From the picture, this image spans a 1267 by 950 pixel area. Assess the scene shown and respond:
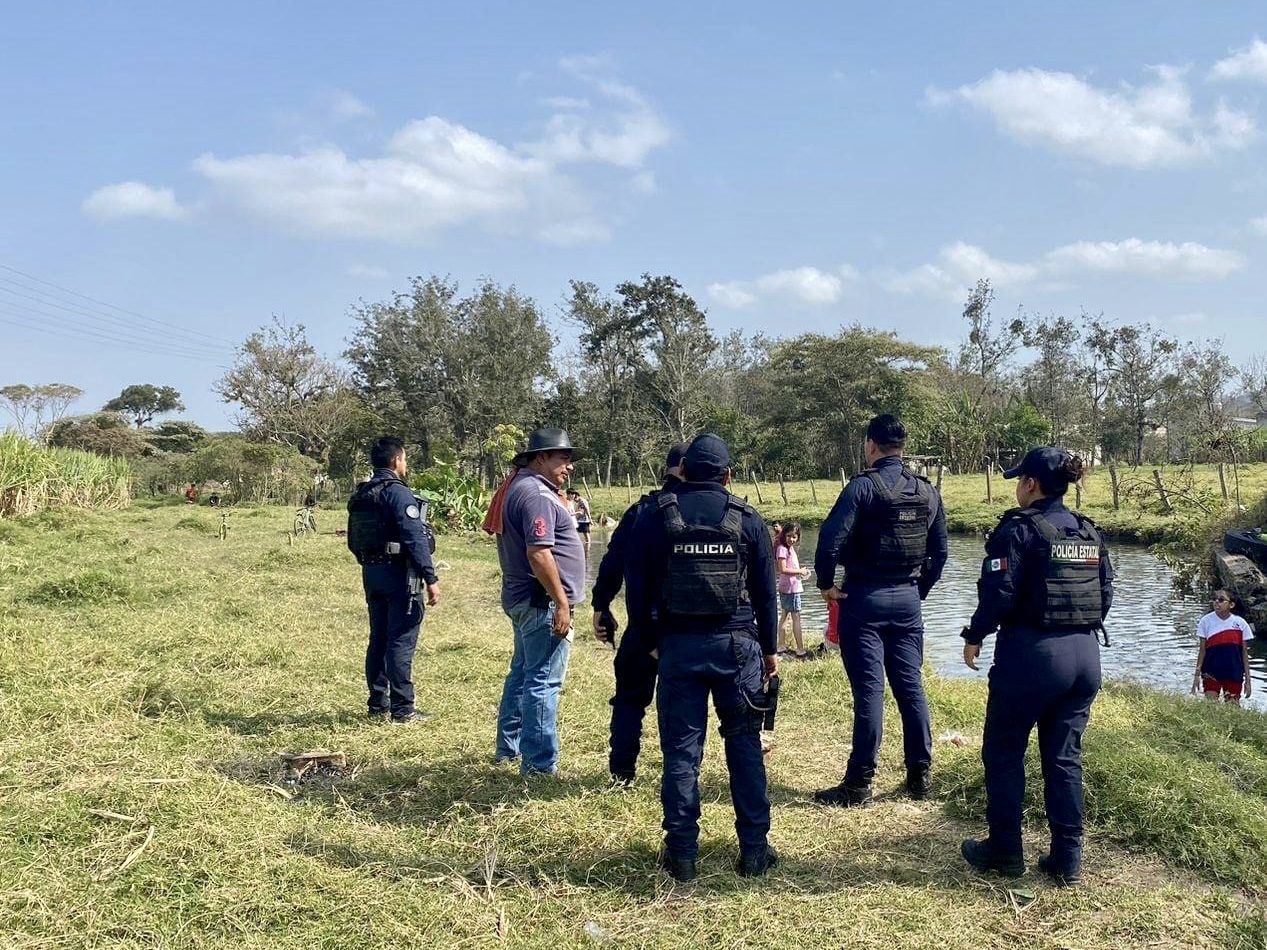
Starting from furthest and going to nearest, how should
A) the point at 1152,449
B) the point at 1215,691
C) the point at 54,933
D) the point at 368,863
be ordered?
the point at 1152,449, the point at 1215,691, the point at 368,863, the point at 54,933

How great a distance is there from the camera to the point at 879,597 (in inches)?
193

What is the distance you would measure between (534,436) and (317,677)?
351 centimetres

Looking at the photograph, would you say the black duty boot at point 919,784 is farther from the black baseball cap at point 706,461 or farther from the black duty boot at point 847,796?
the black baseball cap at point 706,461

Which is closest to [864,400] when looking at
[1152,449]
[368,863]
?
[1152,449]

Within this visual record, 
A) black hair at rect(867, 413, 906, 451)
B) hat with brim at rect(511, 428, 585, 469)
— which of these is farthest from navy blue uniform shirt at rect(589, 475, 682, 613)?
black hair at rect(867, 413, 906, 451)

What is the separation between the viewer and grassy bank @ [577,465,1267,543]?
22.7 meters

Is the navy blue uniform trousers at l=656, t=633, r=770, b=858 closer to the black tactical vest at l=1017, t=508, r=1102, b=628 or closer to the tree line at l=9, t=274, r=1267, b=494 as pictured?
the black tactical vest at l=1017, t=508, r=1102, b=628

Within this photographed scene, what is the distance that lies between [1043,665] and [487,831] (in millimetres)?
2615

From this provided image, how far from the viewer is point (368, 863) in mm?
3906

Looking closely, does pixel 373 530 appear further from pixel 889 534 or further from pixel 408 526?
pixel 889 534

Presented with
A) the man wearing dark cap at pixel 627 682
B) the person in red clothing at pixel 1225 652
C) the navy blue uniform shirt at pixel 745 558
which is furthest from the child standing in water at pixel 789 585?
the navy blue uniform shirt at pixel 745 558

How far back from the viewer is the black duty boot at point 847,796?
4.82m

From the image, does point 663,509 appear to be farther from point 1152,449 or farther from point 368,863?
point 1152,449

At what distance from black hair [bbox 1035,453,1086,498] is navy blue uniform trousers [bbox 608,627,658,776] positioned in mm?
2181
